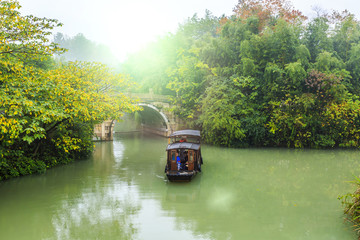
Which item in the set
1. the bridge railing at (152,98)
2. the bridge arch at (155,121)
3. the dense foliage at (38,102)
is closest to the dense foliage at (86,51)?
the bridge arch at (155,121)

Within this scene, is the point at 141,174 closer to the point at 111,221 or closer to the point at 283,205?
the point at 111,221

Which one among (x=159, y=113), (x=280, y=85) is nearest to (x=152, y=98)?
(x=159, y=113)

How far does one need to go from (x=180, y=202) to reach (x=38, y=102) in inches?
A: 270

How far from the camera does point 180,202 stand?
11.4 meters

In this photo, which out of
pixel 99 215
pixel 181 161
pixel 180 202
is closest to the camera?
pixel 99 215

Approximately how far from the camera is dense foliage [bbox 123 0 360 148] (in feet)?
73.8

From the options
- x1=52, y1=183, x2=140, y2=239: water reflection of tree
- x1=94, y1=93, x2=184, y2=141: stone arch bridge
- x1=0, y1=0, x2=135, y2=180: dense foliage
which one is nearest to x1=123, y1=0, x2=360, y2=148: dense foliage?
x1=94, y1=93, x2=184, y2=141: stone arch bridge

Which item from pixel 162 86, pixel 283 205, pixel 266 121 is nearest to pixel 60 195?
pixel 283 205

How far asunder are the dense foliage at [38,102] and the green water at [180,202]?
4.14 feet

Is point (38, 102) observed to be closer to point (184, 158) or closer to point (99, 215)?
point (99, 215)

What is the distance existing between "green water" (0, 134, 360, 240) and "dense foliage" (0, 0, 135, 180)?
49.7 inches

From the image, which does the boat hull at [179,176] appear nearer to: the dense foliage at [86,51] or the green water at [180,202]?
the green water at [180,202]

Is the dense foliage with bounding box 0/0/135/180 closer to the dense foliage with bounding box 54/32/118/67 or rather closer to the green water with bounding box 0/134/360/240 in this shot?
the green water with bounding box 0/134/360/240

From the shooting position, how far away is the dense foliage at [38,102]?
9.77 m
